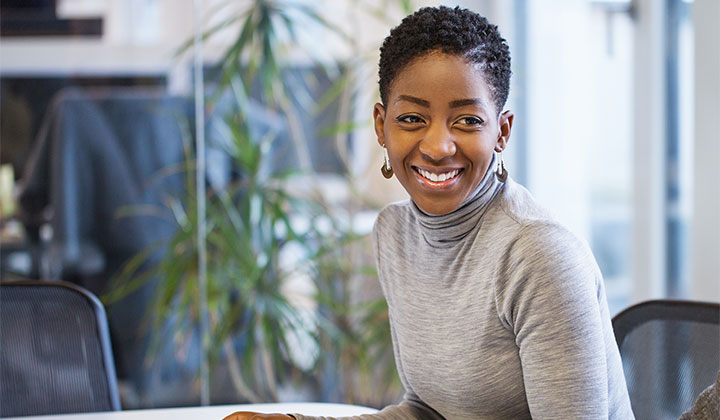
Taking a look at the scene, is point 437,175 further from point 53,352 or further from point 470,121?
point 53,352

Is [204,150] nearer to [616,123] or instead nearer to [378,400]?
[378,400]

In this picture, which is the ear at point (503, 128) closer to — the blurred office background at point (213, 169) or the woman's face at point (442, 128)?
the woman's face at point (442, 128)

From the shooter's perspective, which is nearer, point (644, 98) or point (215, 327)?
point (644, 98)

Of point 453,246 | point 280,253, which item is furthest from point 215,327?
point 453,246


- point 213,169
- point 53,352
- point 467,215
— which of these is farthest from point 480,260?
point 213,169

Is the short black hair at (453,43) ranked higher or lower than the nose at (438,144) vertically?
higher

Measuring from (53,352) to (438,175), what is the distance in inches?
37.2

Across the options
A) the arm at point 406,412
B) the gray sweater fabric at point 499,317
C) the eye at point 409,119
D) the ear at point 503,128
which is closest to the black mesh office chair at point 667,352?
the gray sweater fabric at point 499,317

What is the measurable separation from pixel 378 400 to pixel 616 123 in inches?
48.5

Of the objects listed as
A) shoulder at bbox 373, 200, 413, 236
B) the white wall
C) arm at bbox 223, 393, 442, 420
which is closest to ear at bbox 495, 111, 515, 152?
shoulder at bbox 373, 200, 413, 236

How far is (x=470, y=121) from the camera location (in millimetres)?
1017

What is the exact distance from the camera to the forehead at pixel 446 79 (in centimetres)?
100

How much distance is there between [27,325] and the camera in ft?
5.32

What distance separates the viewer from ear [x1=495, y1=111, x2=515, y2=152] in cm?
106
